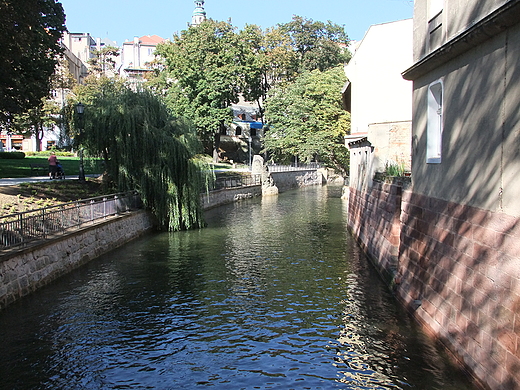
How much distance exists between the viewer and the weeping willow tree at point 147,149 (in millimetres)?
21078

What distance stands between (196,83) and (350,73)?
96.1 ft

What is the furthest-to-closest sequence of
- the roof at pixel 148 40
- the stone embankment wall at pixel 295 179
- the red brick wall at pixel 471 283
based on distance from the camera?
the roof at pixel 148 40 < the stone embankment wall at pixel 295 179 < the red brick wall at pixel 471 283

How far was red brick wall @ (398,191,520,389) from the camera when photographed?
251 inches

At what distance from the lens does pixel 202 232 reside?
23125 mm

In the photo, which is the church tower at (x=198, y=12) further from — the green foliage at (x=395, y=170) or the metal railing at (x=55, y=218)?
the green foliage at (x=395, y=170)

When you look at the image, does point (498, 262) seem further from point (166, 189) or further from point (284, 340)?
point (166, 189)

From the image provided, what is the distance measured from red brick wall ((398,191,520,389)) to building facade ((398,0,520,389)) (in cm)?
2

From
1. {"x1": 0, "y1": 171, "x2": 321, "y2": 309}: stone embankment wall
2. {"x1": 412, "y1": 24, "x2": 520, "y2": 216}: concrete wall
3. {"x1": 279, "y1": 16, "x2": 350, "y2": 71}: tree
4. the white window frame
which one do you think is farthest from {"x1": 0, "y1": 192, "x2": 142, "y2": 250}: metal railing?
{"x1": 279, "y1": 16, "x2": 350, "y2": 71}: tree

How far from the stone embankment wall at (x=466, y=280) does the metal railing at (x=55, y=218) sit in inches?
376

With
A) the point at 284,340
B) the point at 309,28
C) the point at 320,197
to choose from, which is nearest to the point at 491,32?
the point at 284,340

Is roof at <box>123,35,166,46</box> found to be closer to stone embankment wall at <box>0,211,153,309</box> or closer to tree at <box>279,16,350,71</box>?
tree at <box>279,16,350,71</box>

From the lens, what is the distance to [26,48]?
58.1 feet

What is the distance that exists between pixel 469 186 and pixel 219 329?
569 centimetres

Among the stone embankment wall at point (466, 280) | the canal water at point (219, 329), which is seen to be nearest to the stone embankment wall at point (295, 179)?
the canal water at point (219, 329)
